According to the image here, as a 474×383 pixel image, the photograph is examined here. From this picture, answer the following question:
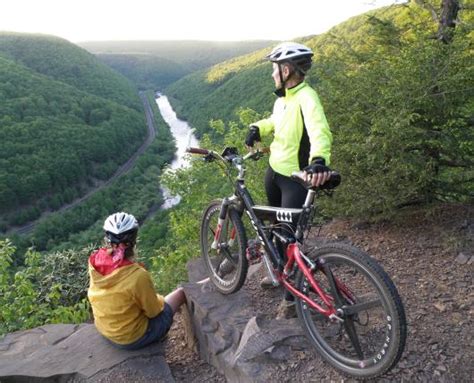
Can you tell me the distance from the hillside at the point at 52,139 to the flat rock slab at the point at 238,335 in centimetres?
5732

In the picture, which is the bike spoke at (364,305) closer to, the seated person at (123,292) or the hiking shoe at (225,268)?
the hiking shoe at (225,268)

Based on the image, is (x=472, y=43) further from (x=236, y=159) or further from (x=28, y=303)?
(x=28, y=303)

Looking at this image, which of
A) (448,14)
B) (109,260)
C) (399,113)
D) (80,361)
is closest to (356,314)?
(109,260)

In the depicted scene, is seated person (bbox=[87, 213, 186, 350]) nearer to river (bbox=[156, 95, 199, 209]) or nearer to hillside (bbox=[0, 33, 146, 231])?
river (bbox=[156, 95, 199, 209])

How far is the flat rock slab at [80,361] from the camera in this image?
396 centimetres

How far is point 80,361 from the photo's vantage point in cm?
419

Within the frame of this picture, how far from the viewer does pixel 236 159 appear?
416cm

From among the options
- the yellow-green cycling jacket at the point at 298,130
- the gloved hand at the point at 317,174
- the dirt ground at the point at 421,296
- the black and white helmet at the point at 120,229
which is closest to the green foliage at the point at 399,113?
the dirt ground at the point at 421,296

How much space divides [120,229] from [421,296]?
116 inches

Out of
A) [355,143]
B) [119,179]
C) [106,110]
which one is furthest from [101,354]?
[106,110]

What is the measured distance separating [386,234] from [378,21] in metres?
2.97

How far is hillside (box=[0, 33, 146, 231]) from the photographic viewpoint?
58406 mm

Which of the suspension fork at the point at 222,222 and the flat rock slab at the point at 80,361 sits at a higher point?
the suspension fork at the point at 222,222

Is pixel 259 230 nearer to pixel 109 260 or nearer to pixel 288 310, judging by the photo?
pixel 288 310
